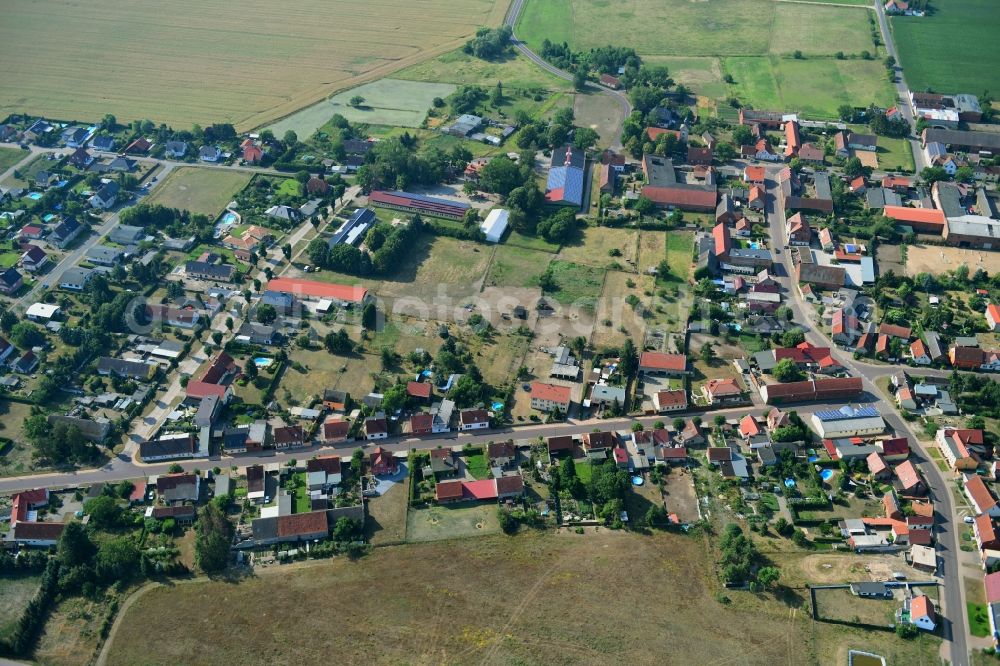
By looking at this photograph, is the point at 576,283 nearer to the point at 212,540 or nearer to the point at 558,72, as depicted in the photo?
the point at 212,540

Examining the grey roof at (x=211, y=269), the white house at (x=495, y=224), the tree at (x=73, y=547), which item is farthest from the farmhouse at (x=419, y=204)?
the tree at (x=73, y=547)

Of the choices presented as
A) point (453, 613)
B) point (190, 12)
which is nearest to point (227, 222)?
point (453, 613)

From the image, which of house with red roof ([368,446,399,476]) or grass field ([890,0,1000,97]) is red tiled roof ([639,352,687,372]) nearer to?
house with red roof ([368,446,399,476])

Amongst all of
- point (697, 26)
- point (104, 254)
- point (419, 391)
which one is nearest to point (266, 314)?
point (419, 391)

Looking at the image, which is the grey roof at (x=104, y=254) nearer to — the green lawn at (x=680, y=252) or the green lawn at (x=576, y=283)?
the green lawn at (x=576, y=283)

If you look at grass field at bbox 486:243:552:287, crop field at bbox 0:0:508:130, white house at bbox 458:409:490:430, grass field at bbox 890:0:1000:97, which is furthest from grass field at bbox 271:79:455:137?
grass field at bbox 890:0:1000:97
